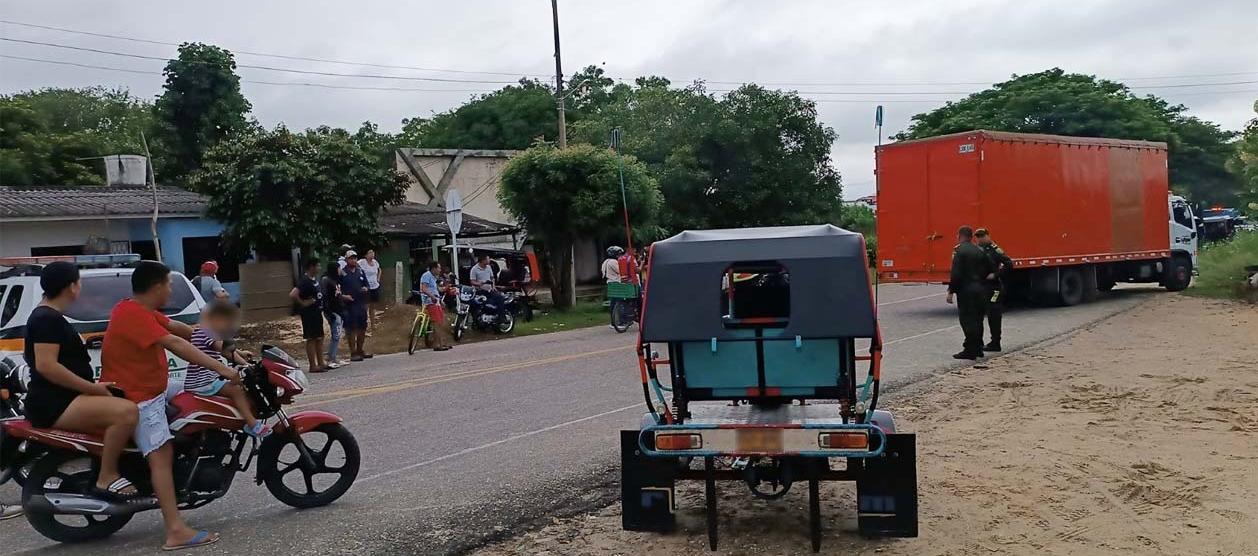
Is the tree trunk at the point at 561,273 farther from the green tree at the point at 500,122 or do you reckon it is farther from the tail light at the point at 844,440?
the green tree at the point at 500,122

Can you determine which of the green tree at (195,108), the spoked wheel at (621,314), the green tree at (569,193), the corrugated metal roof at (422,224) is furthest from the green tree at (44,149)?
the spoked wheel at (621,314)

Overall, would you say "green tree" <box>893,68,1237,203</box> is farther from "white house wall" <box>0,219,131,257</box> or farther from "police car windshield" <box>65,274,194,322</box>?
"police car windshield" <box>65,274,194,322</box>

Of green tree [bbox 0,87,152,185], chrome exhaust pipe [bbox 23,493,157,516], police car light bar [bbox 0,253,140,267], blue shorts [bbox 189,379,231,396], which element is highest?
green tree [bbox 0,87,152,185]

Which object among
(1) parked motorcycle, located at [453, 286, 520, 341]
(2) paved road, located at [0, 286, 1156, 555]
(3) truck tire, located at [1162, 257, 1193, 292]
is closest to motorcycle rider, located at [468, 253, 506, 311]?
(1) parked motorcycle, located at [453, 286, 520, 341]

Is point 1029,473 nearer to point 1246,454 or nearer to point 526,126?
point 1246,454

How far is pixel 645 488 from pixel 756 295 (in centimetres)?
188

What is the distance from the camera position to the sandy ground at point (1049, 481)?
5965 mm

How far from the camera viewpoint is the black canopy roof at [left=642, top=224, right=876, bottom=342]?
5727mm

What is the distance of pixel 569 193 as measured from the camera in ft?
80.5

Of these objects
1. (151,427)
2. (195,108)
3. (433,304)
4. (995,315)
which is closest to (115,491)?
(151,427)

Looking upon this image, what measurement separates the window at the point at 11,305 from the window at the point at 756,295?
761 centimetres

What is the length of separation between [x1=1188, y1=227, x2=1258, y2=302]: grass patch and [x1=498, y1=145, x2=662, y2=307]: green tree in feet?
42.7

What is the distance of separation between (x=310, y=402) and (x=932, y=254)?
41.2ft

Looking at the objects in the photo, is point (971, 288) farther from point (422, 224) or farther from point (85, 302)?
point (422, 224)
